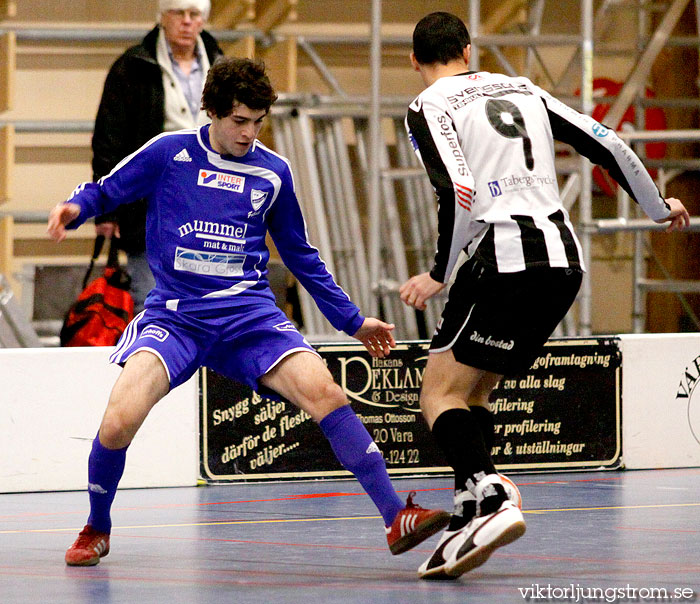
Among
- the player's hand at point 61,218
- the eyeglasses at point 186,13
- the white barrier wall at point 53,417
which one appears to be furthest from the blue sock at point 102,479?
the eyeglasses at point 186,13

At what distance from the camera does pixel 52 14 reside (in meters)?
9.75

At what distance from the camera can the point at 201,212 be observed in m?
4.37

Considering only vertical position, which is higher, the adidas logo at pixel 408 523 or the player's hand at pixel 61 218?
the player's hand at pixel 61 218

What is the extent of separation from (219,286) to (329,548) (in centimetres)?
93

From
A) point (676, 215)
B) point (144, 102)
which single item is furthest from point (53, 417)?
point (676, 215)

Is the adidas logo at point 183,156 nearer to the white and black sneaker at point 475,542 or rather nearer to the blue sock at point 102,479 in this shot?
the blue sock at point 102,479

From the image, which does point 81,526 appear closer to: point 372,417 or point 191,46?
point 372,417

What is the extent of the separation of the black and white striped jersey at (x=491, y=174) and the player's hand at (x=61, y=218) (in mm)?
1087

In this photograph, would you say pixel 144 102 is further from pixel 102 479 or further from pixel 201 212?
pixel 102 479

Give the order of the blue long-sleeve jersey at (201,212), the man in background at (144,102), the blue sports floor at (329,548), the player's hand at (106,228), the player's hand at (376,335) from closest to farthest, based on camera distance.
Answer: the blue sports floor at (329,548)
the blue long-sleeve jersey at (201,212)
the player's hand at (376,335)
the player's hand at (106,228)
the man in background at (144,102)

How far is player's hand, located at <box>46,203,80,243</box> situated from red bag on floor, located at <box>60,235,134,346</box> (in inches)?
92.3

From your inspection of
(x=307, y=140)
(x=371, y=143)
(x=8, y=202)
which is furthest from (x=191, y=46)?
(x=8, y=202)

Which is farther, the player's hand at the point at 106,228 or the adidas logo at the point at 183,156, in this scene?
the player's hand at the point at 106,228

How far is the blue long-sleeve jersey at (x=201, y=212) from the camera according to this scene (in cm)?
438
